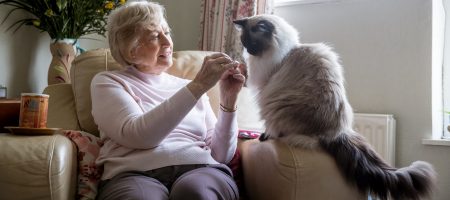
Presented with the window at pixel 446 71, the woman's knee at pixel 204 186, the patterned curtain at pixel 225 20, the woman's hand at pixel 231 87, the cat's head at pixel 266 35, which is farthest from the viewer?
the patterned curtain at pixel 225 20

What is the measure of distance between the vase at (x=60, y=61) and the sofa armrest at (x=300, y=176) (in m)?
1.29

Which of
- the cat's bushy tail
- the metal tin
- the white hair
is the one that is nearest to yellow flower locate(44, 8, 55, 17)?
the white hair

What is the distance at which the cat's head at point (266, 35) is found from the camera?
128cm

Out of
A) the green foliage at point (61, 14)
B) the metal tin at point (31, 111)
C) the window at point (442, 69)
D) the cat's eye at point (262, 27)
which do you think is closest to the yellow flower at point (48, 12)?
the green foliage at point (61, 14)

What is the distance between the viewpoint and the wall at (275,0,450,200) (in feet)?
6.05

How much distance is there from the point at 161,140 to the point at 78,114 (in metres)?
0.57

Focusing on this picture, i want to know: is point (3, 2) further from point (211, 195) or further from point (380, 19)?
point (380, 19)

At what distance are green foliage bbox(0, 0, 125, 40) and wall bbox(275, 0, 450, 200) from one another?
1.25 m

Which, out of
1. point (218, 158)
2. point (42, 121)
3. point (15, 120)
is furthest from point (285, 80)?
point (15, 120)

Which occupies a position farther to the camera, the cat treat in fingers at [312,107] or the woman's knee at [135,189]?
the cat treat in fingers at [312,107]

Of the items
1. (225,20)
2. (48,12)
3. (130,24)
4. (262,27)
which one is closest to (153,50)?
(130,24)

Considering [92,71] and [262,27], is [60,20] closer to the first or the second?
[92,71]

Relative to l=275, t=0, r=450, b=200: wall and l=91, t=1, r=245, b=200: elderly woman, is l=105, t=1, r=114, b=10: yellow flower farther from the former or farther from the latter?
l=275, t=0, r=450, b=200: wall

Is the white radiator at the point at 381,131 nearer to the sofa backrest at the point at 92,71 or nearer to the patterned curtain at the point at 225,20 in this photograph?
the sofa backrest at the point at 92,71
